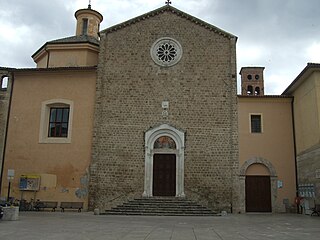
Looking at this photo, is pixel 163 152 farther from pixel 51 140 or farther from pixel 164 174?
pixel 51 140

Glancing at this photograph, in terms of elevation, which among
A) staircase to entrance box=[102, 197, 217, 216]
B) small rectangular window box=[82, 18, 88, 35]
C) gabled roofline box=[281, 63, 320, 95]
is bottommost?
staircase to entrance box=[102, 197, 217, 216]

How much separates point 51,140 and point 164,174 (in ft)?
24.1

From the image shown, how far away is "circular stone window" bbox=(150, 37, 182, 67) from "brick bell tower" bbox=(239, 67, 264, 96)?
22.9m

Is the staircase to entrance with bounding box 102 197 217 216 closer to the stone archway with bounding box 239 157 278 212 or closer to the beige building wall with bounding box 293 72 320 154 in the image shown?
the stone archway with bounding box 239 157 278 212

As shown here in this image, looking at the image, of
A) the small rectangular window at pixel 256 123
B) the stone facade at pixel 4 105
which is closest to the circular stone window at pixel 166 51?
the small rectangular window at pixel 256 123

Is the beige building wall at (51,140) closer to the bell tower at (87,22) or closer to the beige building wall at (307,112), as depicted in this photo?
the bell tower at (87,22)

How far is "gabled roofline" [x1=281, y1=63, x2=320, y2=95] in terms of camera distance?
62.6 ft

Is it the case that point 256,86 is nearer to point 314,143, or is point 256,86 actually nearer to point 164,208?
point 314,143

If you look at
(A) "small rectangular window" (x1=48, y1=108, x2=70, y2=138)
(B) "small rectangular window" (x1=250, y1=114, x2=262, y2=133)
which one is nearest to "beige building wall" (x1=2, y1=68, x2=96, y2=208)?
(A) "small rectangular window" (x1=48, y1=108, x2=70, y2=138)

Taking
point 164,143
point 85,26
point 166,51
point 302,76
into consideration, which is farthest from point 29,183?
point 302,76

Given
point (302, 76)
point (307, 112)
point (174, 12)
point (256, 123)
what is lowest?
point (256, 123)

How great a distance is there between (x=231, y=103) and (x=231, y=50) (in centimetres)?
351

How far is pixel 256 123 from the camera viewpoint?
2259 cm

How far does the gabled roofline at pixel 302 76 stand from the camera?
19075 mm
